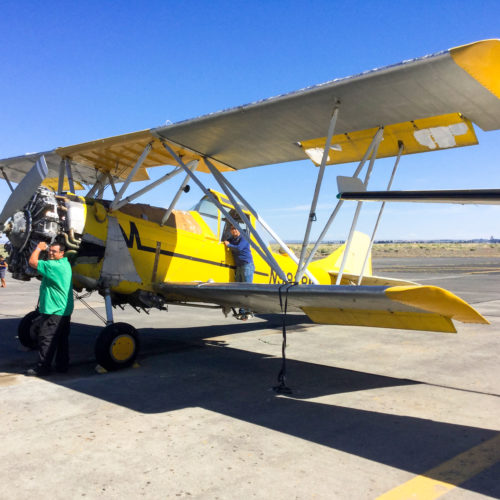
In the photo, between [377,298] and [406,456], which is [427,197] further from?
[406,456]

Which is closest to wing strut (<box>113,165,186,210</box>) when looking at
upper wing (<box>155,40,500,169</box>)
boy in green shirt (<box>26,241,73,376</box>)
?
upper wing (<box>155,40,500,169</box>)

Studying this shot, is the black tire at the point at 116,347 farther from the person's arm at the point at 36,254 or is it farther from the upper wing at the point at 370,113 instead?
the upper wing at the point at 370,113

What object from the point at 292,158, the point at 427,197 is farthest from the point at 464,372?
the point at 292,158

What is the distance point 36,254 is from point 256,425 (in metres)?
3.23

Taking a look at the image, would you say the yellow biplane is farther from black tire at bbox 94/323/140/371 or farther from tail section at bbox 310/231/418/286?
tail section at bbox 310/231/418/286

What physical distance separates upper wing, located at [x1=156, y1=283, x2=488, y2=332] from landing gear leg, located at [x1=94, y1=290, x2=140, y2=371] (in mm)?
1012

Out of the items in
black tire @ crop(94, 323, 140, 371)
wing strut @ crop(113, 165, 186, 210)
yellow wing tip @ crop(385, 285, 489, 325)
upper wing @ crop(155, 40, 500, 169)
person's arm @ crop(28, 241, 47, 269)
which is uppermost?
upper wing @ crop(155, 40, 500, 169)

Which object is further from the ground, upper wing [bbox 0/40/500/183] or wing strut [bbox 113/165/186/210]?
upper wing [bbox 0/40/500/183]

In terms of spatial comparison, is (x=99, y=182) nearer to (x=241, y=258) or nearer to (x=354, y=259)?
(x=241, y=258)

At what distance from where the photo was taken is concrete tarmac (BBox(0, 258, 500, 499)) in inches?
107

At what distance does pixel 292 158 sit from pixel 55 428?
17.5 ft

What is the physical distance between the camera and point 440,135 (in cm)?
649

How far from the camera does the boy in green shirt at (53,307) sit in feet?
17.1

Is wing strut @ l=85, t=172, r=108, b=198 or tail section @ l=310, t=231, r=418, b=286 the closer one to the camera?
wing strut @ l=85, t=172, r=108, b=198
